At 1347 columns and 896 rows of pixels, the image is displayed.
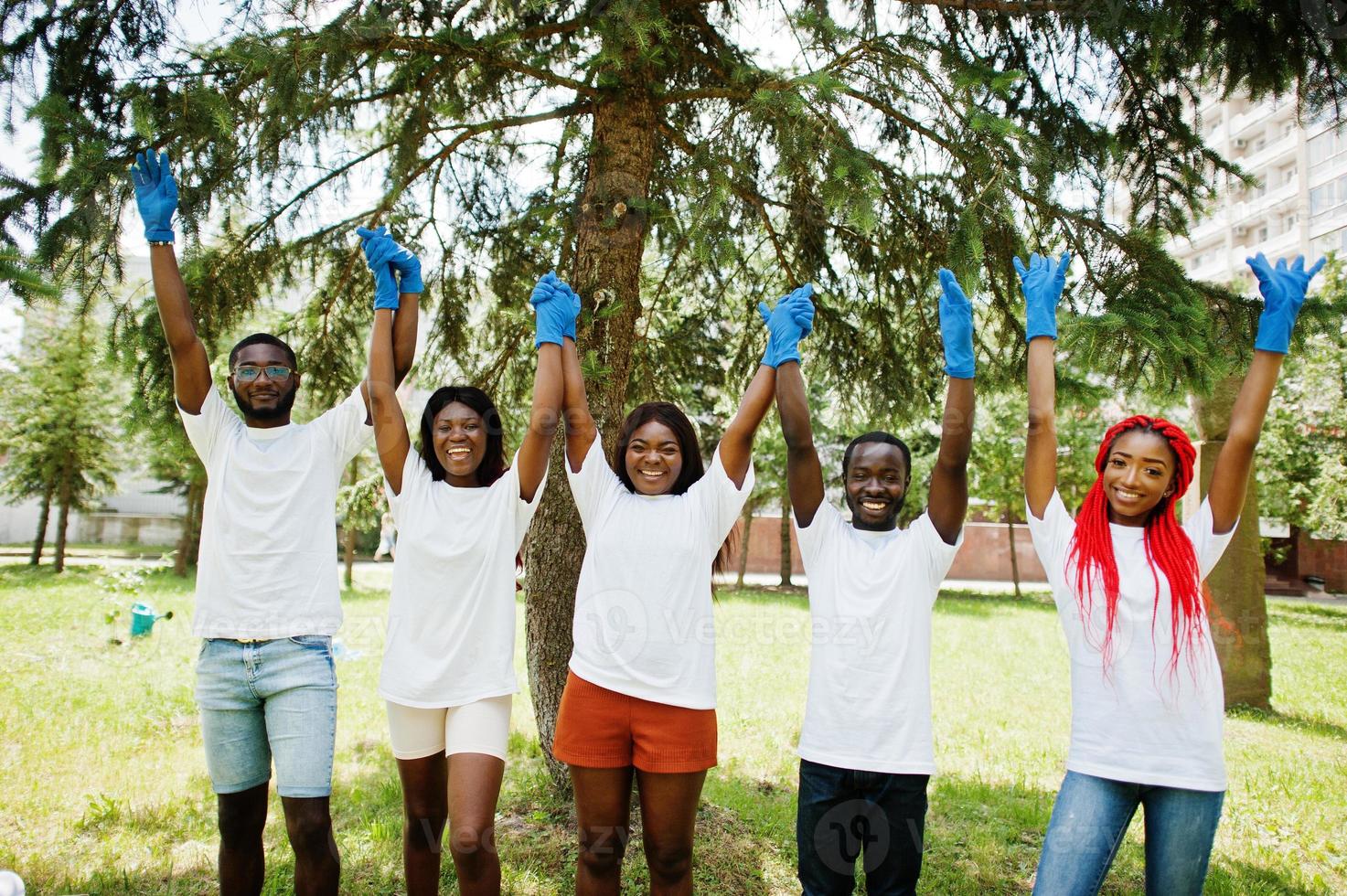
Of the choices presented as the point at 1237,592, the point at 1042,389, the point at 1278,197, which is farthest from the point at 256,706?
the point at 1278,197

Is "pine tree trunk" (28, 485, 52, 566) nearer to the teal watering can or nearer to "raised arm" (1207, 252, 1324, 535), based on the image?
the teal watering can

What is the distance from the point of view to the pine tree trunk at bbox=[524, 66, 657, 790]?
3.88 m

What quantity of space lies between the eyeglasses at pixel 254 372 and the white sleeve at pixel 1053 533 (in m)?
2.33

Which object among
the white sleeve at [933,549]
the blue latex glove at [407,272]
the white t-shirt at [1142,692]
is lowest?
the white t-shirt at [1142,692]

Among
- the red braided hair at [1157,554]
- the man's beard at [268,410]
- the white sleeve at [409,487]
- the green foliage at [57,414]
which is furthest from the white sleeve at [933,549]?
the green foliage at [57,414]

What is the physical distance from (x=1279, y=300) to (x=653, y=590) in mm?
1969

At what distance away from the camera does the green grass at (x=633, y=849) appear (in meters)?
3.46

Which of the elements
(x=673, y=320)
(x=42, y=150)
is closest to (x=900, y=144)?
(x=673, y=320)

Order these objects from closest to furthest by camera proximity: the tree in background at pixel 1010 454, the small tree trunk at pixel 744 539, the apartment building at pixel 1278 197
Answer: the tree in background at pixel 1010 454 → the small tree trunk at pixel 744 539 → the apartment building at pixel 1278 197

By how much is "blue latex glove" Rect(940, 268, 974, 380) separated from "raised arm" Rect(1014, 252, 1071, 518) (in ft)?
0.58

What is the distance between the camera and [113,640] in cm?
816

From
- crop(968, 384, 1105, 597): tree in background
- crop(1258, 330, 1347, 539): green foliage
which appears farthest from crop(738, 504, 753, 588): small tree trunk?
crop(1258, 330, 1347, 539): green foliage

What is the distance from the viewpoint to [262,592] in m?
2.50

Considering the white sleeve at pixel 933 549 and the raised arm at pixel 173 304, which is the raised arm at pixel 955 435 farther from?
the raised arm at pixel 173 304
